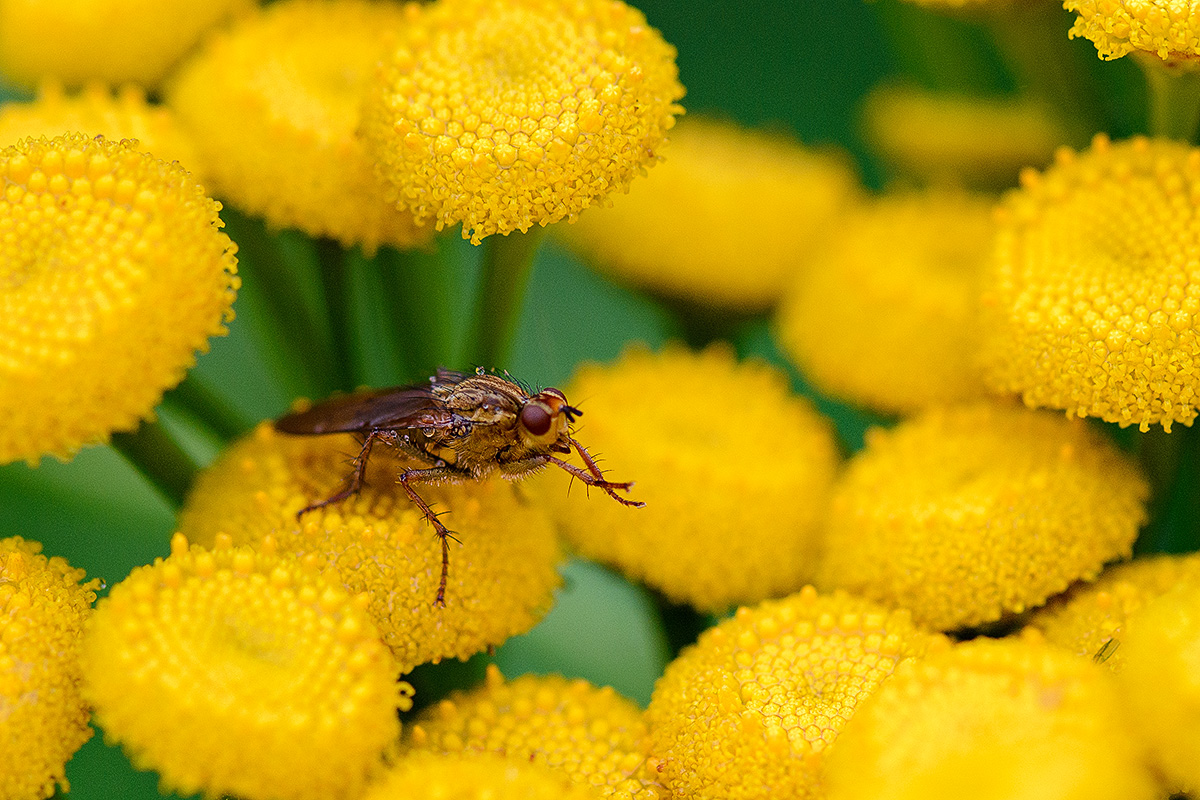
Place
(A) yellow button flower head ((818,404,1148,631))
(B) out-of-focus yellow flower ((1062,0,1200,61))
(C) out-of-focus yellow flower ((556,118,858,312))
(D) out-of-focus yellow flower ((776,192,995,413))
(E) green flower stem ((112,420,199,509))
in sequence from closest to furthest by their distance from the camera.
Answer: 1. (B) out-of-focus yellow flower ((1062,0,1200,61))
2. (A) yellow button flower head ((818,404,1148,631))
3. (E) green flower stem ((112,420,199,509))
4. (D) out-of-focus yellow flower ((776,192,995,413))
5. (C) out-of-focus yellow flower ((556,118,858,312))

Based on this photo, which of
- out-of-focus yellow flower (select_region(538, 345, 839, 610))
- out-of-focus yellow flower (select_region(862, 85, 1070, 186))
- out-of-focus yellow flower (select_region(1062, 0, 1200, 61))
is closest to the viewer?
out-of-focus yellow flower (select_region(1062, 0, 1200, 61))

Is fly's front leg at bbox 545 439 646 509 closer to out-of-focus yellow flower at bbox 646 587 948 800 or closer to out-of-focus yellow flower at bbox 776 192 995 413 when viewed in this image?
out-of-focus yellow flower at bbox 646 587 948 800

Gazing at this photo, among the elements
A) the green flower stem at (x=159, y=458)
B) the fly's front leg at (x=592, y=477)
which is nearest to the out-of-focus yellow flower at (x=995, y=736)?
the fly's front leg at (x=592, y=477)

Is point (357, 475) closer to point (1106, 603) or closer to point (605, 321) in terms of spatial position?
point (1106, 603)

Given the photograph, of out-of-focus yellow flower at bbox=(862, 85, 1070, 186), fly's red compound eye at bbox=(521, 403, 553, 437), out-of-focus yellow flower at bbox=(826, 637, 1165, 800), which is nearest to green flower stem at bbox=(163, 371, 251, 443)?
fly's red compound eye at bbox=(521, 403, 553, 437)

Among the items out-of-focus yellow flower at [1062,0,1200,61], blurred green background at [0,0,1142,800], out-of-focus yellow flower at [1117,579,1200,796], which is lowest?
blurred green background at [0,0,1142,800]

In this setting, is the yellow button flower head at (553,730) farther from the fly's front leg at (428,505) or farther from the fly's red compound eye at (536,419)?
the fly's red compound eye at (536,419)

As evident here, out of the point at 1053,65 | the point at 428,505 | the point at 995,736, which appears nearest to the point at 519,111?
the point at 428,505
